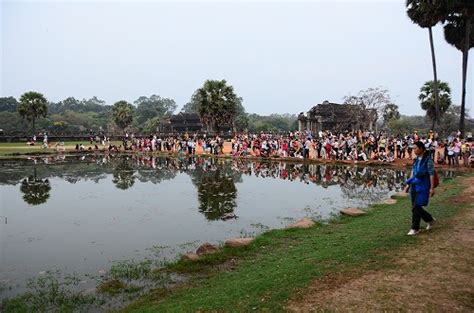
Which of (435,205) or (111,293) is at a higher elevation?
(435,205)

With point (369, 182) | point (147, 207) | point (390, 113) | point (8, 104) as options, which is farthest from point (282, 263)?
point (8, 104)

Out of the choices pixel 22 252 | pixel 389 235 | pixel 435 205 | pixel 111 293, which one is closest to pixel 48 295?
pixel 111 293

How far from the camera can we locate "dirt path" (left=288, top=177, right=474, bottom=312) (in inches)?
191

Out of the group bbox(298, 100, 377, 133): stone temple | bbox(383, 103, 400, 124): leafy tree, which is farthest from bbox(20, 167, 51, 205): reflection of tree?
bbox(383, 103, 400, 124): leafy tree

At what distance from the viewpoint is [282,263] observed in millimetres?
7000

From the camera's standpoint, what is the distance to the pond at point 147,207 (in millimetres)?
8938

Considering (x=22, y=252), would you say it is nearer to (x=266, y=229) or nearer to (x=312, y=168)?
(x=266, y=229)

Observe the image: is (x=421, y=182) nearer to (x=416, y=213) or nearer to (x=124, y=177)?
(x=416, y=213)

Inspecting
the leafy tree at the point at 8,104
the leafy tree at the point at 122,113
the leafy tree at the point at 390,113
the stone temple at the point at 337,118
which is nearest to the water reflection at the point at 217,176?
the stone temple at the point at 337,118

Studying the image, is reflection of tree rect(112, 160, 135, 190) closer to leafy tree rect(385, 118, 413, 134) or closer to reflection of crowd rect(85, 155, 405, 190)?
reflection of crowd rect(85, 155, 405, 190)

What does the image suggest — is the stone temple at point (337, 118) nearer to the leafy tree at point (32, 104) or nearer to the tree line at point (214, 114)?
the tree line at point (214, 114)

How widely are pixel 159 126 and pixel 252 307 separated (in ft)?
212

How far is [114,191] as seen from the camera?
17375 millimetres

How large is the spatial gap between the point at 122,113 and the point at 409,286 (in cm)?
6501
